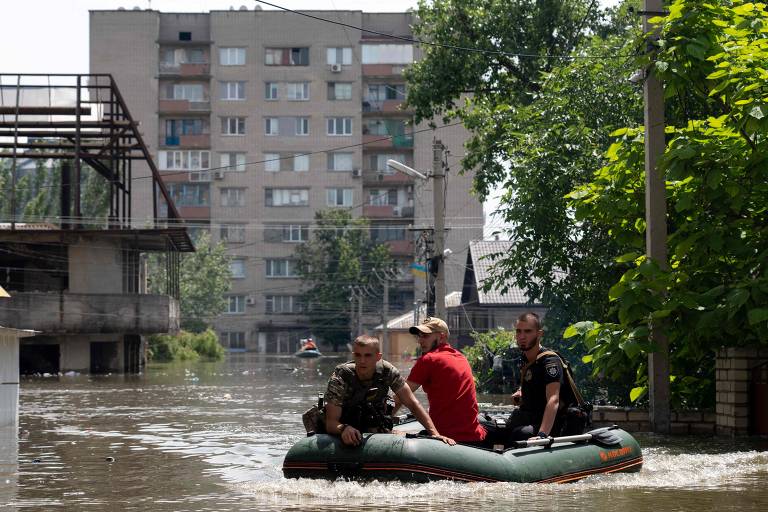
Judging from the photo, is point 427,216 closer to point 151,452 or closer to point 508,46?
point 508,46

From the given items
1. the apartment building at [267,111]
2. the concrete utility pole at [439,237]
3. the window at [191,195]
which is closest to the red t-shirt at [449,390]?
the concrete utility pole at [439,237]

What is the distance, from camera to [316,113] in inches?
3885

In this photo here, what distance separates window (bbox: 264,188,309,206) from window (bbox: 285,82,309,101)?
7.36 metres

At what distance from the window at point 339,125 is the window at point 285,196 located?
5.22 m

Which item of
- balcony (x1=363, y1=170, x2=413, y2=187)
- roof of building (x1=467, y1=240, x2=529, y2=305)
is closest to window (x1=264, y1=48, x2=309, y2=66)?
balcony (x1=363, y1=170, x2=413, y2=187)

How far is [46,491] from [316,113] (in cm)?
8630

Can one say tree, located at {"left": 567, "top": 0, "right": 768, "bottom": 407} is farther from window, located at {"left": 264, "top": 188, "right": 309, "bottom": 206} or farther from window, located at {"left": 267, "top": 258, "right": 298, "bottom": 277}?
window, located at {"left": 267, "top": 258, "right": 298, "bottom": 277}

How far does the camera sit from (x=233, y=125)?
98.8 meters

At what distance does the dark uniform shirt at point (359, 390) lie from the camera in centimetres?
1208

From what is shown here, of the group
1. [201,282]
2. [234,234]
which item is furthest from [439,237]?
[234,234]

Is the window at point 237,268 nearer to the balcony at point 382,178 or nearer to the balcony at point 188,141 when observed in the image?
the balcony at point 188,141

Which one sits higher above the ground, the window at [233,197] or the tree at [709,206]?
the window at [233,197]

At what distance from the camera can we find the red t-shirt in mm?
12555

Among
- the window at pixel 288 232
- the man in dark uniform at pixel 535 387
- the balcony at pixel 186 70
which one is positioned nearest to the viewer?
the man in dark uniform at pixel 535 387
